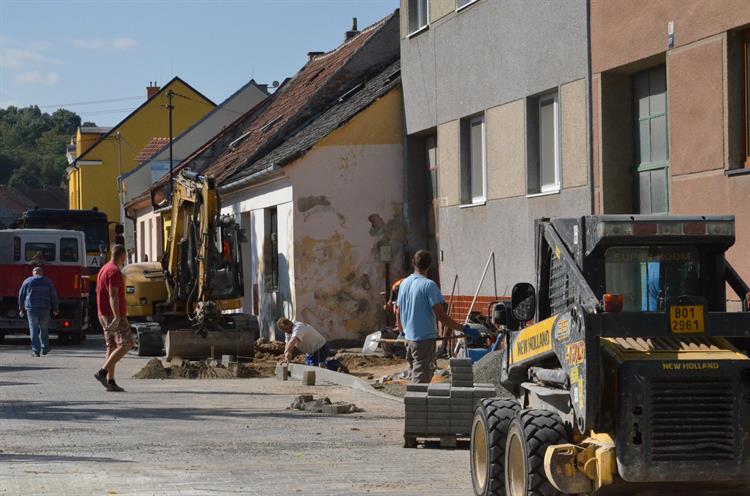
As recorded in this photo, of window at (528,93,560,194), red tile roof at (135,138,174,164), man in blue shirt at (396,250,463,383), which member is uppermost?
red tile roof at (135,138,174,164)

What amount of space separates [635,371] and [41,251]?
28.8 metres

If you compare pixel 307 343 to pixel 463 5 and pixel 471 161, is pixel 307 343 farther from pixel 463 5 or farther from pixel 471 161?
pixel 463 5

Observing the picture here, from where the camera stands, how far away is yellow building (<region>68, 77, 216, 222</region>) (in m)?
67.8

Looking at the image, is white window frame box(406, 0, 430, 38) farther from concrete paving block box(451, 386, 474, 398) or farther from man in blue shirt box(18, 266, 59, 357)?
concrete paving block box(451, 386, 474, 398)

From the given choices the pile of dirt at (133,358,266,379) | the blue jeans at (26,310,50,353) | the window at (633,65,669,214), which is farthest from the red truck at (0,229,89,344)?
the window at (633,65,669,214)

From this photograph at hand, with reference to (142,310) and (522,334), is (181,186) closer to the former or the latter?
(142,310)

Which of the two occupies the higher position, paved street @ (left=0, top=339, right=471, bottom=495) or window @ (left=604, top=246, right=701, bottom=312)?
window @ (left=604, top=246, right=701, bottom=312)

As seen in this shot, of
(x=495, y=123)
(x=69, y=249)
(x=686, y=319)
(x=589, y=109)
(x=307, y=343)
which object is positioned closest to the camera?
(x=686, y=319)

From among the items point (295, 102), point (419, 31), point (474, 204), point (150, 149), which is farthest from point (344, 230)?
point (150, 149)

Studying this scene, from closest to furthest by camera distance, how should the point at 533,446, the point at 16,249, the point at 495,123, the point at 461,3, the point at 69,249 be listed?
the point at 533,446 < the point at 495,123 < the point at 461,3 < the point at 16,249 < the point at 69,249

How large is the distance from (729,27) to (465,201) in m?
9.20

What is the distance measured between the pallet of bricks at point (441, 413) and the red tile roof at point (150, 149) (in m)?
51.8

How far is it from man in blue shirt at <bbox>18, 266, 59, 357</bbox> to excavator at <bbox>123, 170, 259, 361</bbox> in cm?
164

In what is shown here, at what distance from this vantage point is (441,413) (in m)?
12.2
